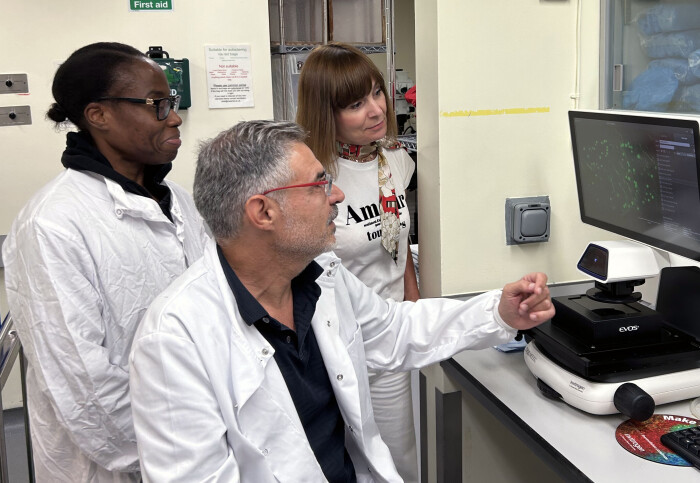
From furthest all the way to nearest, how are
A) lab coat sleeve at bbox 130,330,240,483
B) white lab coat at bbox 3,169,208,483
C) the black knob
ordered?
white lab coat at bbox 3,169,208,483
the black knob
lab coat sleeve at bbox 130,330,240,483

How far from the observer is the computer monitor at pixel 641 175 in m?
1.44

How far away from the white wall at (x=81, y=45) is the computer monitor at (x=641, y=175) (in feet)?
6.57

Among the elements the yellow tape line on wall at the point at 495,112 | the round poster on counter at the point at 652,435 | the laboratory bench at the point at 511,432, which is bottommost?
the laboratory bench at the point at 511,432

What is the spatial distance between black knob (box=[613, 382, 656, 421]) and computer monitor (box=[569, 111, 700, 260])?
0.35 metres

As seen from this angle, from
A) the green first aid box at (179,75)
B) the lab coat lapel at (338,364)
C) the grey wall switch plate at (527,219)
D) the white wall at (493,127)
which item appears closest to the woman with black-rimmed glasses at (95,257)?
the lab coat lapel at (338,364)

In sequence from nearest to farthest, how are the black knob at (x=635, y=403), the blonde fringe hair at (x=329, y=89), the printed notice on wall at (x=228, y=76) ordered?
the black knob at (x=635, y=403), the blonde fringe hair at (x=329, y=89), the printed notice on wall at (x=228, y=76)

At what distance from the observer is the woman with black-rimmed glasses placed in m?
1.41

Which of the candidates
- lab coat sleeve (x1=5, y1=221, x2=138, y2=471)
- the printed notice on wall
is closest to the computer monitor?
lab coat sleeve (x1=5, y1=221, x2=138, y2=471)

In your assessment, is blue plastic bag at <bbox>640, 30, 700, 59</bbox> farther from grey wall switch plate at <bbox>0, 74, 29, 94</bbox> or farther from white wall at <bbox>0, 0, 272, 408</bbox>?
grey wall switch plate at <bbox>0, 74, 29, 94</bbox>

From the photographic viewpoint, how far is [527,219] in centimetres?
207

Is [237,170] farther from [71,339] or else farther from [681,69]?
[681,69]

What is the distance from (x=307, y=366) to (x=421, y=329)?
364 millimetres

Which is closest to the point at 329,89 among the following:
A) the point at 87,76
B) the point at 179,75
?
the point at 87,76

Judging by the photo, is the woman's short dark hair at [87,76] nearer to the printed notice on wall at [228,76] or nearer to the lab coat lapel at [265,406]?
the lab coat lapel at [265,406]
